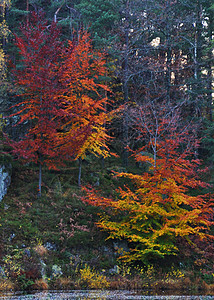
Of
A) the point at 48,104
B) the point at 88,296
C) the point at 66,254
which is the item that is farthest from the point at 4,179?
the point at 88,296

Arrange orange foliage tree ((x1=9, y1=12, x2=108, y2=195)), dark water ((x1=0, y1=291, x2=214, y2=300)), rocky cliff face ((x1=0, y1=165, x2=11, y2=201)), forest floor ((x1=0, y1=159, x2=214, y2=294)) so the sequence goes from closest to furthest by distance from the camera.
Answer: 1. dark water ((x1=0, y1=291, x2=214, y2=300))
2. forest floor ((x1=0, y1=159, x2=214, y2=294))
3. orange foliage tree ((x1=9, y1=12, x2=108, y2=195))
4. rocky cliff face ((x1=0, y1=165, x2=11, y2=201))

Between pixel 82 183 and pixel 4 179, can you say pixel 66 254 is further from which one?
pixel 82 183

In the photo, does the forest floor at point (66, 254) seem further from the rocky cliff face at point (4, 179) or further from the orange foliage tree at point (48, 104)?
the orange foliage tree at point (48, 104)

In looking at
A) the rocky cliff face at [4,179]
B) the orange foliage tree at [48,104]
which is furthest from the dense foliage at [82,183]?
the rocky cliff face at [4,179]

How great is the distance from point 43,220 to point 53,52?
8.00m

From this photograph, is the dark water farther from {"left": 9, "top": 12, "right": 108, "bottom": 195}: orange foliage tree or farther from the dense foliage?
{"left": 9, "top": 12, "right": 108, "bottom": 195}: orange foliage tree

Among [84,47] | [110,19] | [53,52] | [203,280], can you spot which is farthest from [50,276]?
[110,19]

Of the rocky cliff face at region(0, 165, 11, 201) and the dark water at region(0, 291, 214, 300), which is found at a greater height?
the rocky cliff face at region(0, 165, 11, 201)

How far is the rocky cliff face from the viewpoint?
1510cm

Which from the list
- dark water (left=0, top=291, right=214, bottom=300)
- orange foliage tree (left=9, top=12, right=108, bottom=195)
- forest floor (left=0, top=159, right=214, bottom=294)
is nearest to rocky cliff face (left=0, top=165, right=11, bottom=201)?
forest floor (left=0, top=159, right=214, bottom=294)

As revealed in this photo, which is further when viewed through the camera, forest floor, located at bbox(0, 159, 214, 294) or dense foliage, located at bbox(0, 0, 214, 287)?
dense foliage, located at bbox(0, 0, 214, 287)

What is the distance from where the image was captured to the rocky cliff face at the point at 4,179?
1510 cm

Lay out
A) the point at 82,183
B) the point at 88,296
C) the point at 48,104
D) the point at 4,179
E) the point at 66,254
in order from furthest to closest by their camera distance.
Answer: the point at 82,183 < the point at 4,179 < the point at 48,104 < the point at 66,254 < the point at 88,296

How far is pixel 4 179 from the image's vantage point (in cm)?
1549
